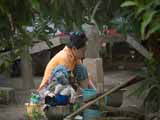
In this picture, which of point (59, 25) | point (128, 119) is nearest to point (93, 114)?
point (128, 119)

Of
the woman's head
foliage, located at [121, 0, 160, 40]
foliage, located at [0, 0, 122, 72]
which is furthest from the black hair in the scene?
foliage, located at [121, 0, 160, 40]

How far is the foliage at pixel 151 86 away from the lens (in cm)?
263

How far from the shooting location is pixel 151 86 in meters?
2.71

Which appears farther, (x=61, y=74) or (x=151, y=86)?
(x=61, y=74)

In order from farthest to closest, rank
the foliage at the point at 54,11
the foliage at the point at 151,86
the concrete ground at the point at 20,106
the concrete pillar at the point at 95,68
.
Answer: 1. the concrete pillar at the point at 95,68
2. the concrete ground at the point at 20,106
3. the foliage at the point at 151,86
4. the foliage at the point at 54,11

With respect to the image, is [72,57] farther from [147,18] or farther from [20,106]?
[147,18]

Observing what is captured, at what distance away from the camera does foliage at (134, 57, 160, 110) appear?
2.63 meters

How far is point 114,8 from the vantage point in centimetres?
203

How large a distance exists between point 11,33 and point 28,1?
1.49 feet

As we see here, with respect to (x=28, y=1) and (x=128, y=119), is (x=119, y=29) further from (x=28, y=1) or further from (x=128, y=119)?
(x=128, y=119)

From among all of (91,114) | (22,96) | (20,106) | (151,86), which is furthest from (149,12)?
(22,96)

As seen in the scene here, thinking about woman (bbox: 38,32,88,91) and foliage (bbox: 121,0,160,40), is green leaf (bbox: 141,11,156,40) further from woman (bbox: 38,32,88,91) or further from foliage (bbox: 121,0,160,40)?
woman (bbox: 38,32,88,91)

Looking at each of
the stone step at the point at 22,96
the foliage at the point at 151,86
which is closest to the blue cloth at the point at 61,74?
the foliage at the point at 151,86

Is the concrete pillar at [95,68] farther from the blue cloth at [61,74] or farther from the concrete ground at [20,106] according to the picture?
the blue cloth at [61,74]
